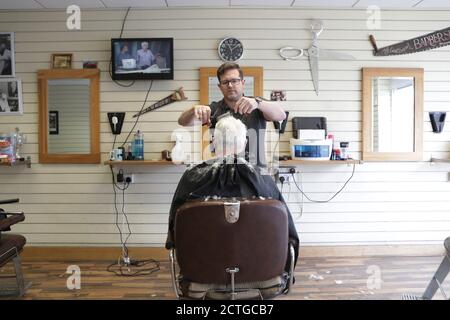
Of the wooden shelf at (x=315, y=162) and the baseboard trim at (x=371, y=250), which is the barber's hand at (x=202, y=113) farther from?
the baseboard trim at (x=371, y=250)

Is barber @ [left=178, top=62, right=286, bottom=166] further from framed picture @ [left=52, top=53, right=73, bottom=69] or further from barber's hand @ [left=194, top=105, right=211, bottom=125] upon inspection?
framed picture @ [left=52, top=53, right=73, bottom=69]

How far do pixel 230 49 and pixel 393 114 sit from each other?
175 centimetres

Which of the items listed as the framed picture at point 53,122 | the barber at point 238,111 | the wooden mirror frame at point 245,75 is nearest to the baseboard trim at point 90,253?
the framed picture at point 53,122

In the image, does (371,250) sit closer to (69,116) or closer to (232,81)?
(232,81)

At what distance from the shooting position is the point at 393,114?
10.7 feet

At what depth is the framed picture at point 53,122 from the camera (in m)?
3.21

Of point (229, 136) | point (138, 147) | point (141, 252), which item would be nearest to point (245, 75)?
point (138, 147)

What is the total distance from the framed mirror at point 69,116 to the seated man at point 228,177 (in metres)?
2.11

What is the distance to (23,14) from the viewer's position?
321 centimetres

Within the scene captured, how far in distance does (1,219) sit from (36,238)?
1.08 meters

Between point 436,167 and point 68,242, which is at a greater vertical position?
point 436,167
